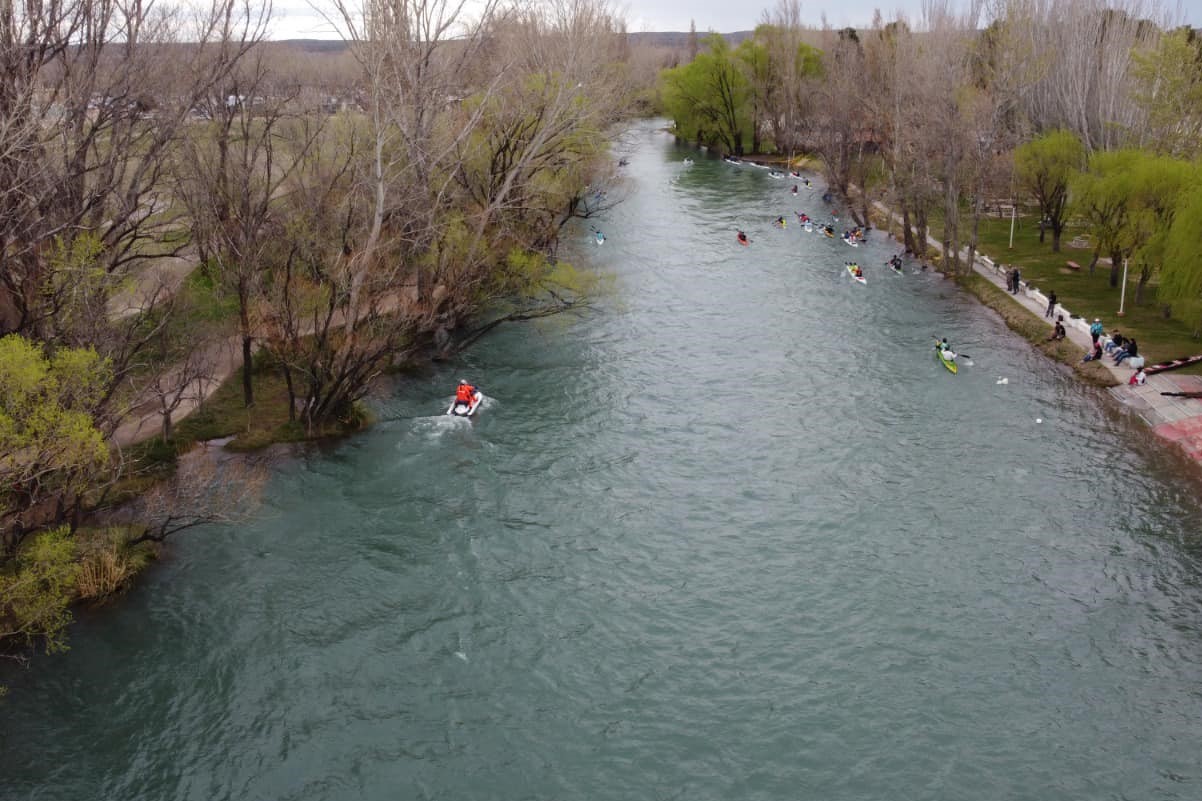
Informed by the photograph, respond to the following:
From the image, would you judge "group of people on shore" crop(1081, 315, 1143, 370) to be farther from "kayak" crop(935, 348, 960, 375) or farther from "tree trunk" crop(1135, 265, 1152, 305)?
"kayak" crop(935, 348, 960, 375)

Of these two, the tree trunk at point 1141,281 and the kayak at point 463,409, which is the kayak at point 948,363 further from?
the kayak at point 463,409

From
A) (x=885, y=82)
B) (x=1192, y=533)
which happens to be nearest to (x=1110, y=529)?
(x=1192, y=533)

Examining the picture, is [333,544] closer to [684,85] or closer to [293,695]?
[293,695]

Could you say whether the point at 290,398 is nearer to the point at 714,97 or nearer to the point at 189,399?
the point at 189,399

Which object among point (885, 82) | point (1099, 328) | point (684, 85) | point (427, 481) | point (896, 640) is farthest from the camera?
point (684, 85)

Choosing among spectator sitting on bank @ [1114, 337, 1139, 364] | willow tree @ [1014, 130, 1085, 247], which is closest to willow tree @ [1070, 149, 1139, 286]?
willow tree @ [1014, 130, 1085, 247]

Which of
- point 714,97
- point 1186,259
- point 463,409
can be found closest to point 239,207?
point 463,409

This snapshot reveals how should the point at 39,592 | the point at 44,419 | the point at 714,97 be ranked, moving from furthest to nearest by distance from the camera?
the point at 714,97 → the point at 39,592 → the point at 44,419
